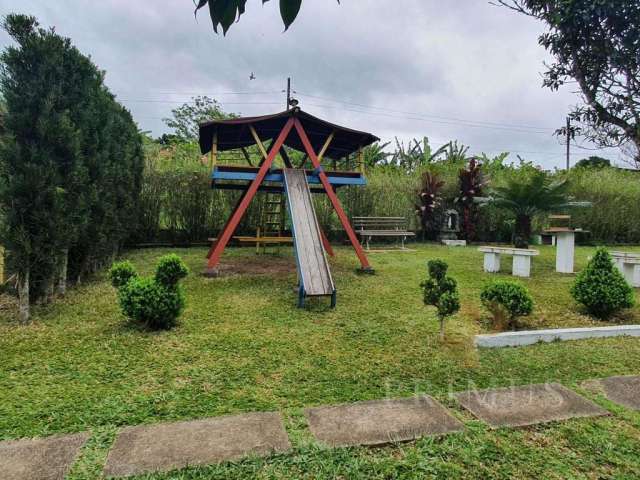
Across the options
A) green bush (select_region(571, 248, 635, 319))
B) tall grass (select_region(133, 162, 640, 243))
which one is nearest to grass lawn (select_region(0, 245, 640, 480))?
green bush (select_region(571, 248, 635, 319))

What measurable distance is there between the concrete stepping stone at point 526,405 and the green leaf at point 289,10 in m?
2.02

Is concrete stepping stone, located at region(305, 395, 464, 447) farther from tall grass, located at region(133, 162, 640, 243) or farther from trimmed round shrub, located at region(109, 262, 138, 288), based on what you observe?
tall grass, located at region(133, 162, 640, 243)

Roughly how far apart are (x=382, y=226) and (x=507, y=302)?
8023 mm

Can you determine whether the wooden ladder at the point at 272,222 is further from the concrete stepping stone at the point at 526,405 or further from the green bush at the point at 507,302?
the concrete stepping stone at the point at 526,405

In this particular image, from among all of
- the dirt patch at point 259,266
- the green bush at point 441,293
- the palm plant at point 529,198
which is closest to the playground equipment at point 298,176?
the dirt patch at point 259,266

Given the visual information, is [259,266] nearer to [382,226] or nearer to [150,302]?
[150,302]

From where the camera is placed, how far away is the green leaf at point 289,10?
34.6 inches

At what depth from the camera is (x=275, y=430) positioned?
1842 millimetres

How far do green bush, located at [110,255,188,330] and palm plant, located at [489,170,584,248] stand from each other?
23.5 ft

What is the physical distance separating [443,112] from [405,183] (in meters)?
18.7

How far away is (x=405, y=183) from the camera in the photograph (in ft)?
39.8

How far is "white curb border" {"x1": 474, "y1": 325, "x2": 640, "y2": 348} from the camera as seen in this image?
3191mm

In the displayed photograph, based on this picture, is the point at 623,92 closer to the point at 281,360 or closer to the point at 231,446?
the point at 281,360

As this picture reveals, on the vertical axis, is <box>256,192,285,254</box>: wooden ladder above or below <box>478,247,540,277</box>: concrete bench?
above
